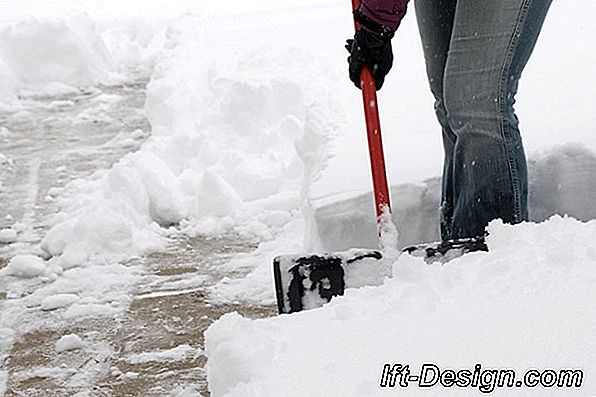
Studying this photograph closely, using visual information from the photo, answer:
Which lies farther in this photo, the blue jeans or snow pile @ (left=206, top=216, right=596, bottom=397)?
the blue jeans

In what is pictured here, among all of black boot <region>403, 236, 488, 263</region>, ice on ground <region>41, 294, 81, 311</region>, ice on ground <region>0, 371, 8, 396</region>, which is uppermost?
ice on ground <region>41, 294, 81, 311</region>

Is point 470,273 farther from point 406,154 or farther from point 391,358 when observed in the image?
point 406,154

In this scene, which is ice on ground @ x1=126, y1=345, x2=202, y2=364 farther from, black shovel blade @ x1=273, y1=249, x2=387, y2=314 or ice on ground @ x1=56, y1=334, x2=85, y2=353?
black shovel blade @ x1=273, y1=249, x2=387, y2=314

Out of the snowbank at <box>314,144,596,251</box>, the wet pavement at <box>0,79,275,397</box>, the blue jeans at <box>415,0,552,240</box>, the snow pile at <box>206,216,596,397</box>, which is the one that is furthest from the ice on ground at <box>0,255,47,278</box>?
the snow pile at <box>206,216,596,397</box>

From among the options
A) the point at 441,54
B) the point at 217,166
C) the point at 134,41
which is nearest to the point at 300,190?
the point at 217,166

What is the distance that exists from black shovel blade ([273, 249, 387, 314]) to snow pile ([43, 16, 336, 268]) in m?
1.19

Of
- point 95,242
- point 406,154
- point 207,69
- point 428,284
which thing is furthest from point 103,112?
point 428,284

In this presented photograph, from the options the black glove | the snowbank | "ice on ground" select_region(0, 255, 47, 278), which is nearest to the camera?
the black glove

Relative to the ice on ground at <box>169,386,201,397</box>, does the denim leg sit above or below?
above

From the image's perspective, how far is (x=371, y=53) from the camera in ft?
8.27

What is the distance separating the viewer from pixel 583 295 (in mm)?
1601

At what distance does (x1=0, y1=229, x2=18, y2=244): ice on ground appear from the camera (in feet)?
12.6

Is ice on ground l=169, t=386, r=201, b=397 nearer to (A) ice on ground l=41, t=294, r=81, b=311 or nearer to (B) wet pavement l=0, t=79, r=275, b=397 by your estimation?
(B) wet pavement l=0, t=79, r=275, b=397

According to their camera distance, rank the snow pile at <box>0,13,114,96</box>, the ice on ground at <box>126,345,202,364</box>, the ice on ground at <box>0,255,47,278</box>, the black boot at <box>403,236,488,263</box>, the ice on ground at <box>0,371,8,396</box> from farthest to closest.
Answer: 1. the snow pile at <box>0,13,114,96</box>
2. the ice on ground at <box>0,255,47,278</box>
3. the ice on ground at <box>126,345,202,364</box>
4. the ice on ground at <box>0,371,8,396</box>
5. the black boot at <box>403,236,488,263</box>
